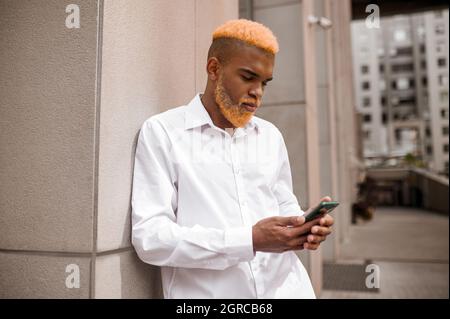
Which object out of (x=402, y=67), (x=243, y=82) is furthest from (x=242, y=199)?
(x=402, y=67)

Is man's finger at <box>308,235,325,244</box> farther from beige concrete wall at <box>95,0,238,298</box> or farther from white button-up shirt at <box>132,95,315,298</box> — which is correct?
beige concrete wall at <box>95,0,238,298</box>

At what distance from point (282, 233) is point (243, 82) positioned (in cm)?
67

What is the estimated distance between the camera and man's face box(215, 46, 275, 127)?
64.2 inches

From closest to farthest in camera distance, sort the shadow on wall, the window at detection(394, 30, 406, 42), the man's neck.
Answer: the shadow on wall < the man's neck < the window at detection(394, 30, 406, 42)

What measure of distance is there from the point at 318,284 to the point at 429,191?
1885cm

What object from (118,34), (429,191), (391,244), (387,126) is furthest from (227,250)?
(387,126)

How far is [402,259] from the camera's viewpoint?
22.3 feet

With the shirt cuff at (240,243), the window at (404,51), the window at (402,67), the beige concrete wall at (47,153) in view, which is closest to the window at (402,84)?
the window at (402,67)

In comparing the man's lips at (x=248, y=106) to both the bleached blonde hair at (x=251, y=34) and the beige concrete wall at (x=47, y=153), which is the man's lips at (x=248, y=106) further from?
the beige concrete wall at (x=47, y=153)

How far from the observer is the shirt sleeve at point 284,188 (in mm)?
1893

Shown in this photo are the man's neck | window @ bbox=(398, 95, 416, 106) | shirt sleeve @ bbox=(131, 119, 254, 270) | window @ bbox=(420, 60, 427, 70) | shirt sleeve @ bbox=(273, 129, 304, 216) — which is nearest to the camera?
shirt sleeve @ bbox=(131, 119, 254, 270)

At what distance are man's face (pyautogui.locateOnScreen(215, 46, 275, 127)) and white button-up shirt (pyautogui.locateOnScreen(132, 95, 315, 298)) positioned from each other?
0.32 ft

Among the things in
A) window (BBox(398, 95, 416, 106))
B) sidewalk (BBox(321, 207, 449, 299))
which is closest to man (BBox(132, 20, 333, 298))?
sidewalk (BBox(321, 207, 449, 299))
